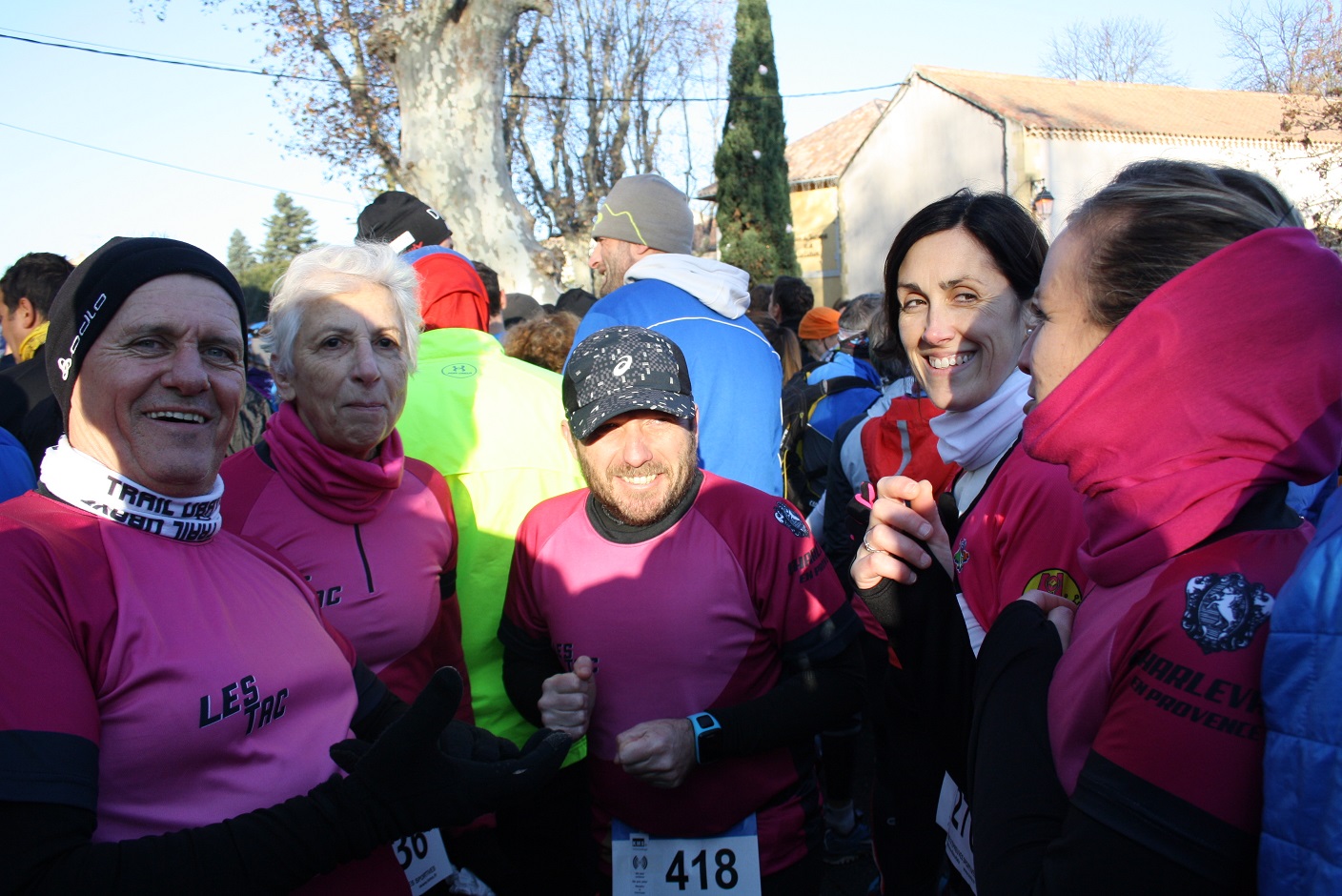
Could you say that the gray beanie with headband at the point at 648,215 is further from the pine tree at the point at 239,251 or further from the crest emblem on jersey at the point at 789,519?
the pine tree at the point at 239,251

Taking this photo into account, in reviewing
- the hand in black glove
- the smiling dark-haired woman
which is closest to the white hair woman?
the hand in black glove

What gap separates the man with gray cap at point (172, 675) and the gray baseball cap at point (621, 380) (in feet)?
2.65

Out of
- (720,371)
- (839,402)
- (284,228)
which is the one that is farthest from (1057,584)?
(284,228)

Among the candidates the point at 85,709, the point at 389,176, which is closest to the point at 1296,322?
the point at 85,709

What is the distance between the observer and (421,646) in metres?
2.49

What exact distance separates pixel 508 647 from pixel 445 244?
2289 millimetres

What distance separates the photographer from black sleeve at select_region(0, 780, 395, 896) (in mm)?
1262

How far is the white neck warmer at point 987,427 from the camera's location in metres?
2.28

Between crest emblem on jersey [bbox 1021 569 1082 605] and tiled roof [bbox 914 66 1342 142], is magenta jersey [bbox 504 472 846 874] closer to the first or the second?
crest emblem on jersey [bbox 1021 569 1082 605]

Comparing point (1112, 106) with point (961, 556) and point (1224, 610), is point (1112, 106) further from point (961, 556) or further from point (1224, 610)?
point (1224, 610)

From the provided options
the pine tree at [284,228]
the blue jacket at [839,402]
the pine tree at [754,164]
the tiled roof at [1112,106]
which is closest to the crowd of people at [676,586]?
the blue jacket at [839,402]

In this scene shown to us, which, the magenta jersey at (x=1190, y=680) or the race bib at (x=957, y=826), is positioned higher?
the magenta jersey at (x=1190, y=680)

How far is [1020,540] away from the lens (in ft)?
6.00

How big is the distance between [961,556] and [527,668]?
1179mm
